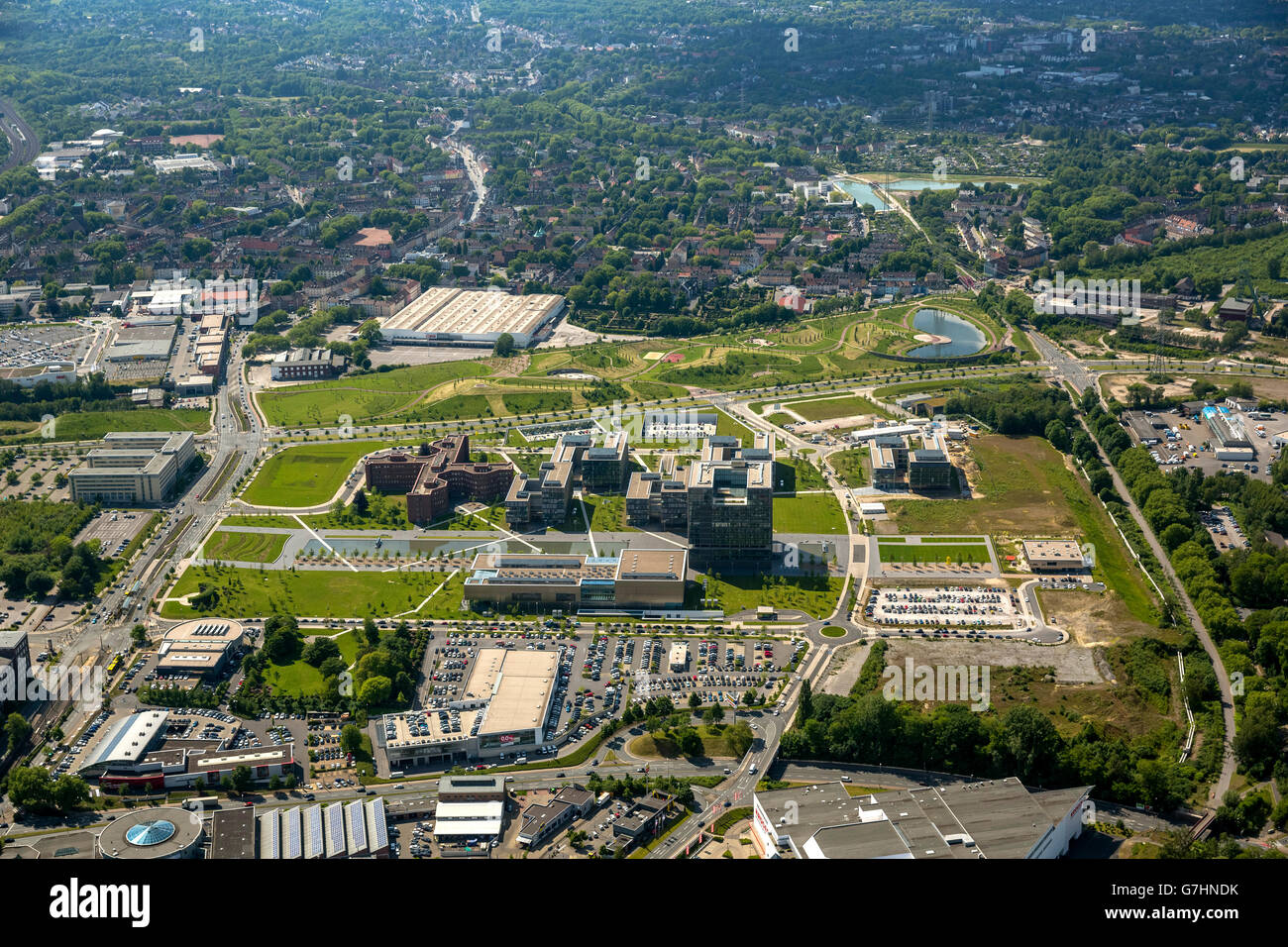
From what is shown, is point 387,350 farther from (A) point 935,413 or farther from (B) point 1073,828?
(B) point 1073,828

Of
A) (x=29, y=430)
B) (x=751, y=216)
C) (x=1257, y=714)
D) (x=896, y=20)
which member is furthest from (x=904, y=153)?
(x=1257, y=714)

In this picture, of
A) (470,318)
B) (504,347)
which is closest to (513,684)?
(504,347)

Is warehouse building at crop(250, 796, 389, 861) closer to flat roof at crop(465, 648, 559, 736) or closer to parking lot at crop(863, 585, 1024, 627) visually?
flat roof at crop(465, 648, 559, 736)

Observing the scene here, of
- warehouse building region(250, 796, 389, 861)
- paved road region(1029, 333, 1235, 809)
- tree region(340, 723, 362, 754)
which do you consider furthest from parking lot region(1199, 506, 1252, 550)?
warehouse building region(250, 796, 389, 861)

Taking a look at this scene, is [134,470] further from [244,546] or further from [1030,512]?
[1030,512]

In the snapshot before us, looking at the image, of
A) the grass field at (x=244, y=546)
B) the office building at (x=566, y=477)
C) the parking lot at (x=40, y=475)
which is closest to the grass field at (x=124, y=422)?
the parking lot at (x=40, y=475)
